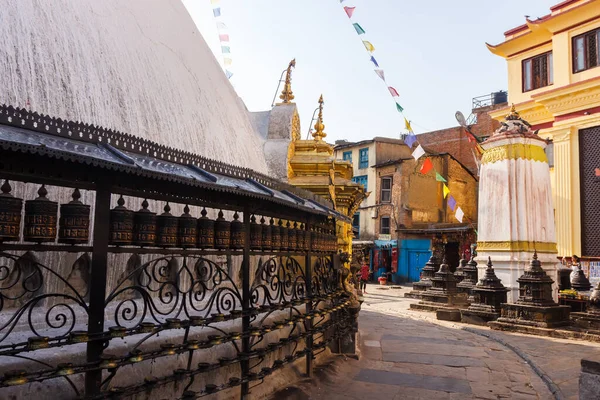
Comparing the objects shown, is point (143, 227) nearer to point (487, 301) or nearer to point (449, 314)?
point (487, 301)

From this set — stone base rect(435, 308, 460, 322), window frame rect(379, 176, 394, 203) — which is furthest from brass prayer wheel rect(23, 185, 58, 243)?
window frame rect(379, 176, 394, 203)

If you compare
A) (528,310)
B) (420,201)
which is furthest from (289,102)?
(420,201)

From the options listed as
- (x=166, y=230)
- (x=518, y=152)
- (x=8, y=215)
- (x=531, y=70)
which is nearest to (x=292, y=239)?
(x=166, y=230)

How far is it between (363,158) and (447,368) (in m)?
23.4

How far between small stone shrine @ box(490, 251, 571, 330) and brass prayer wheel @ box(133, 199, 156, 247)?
8029 mm

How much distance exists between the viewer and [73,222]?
8.82ft

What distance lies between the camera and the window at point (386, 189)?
2716 centimetres

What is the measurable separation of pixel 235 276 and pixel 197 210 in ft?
4.27

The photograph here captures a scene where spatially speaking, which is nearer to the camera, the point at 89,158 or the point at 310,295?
the point at 89,158

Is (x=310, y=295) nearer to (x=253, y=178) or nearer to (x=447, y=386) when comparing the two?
(x=253, y=178)

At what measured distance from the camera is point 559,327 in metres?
8.91

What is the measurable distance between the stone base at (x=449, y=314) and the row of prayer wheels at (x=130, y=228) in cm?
720

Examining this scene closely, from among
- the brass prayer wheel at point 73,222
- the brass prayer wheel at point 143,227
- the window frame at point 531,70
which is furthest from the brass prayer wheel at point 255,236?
the window frame at point 531,70

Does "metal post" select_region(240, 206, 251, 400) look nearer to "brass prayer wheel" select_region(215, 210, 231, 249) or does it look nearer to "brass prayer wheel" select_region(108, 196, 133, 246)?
"brass prayer wheel" select_region(215, 210, 231, 249)
